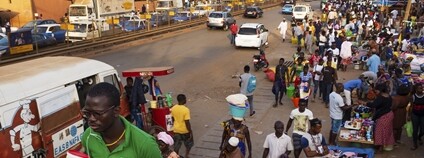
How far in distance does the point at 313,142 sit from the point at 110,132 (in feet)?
15.7

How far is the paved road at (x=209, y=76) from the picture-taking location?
1025 centimetres

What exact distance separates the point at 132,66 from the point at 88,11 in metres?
15.2

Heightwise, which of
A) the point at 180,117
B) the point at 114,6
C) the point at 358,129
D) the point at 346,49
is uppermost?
the point at 114,6

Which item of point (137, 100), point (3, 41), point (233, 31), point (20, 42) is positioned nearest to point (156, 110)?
point (137, 100)

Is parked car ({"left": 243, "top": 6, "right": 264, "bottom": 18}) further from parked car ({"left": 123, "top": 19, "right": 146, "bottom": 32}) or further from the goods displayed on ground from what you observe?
the goods displayed on ground

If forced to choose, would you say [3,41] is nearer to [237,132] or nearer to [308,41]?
[308,41]

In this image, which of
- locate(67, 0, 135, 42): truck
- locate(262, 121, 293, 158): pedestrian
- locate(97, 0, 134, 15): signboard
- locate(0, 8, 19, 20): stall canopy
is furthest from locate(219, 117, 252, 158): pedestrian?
locate(0, 8, 19, 20): stall canopy

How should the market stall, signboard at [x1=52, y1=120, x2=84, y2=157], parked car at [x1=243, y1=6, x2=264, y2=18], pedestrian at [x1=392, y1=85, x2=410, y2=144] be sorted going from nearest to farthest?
signboard at [x1=52, y1=120, x2=84, y2=157] → pedestrian at [x1=392, y1=85, x2=410, y2=144] → the market stall → parked car at [x1=243, y1=6, x2=264, y2=18]

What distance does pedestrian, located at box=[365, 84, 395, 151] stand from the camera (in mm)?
8242

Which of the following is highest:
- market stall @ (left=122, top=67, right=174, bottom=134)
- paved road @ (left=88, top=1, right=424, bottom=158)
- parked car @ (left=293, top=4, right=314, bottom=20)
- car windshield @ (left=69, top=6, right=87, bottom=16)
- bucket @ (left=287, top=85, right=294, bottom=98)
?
car windshield @ (left=69, top=6, right=87, bottom=16)

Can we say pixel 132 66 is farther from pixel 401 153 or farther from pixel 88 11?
pixel 88 11

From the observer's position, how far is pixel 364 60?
16.8 m

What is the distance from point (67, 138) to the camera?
692 centimetres

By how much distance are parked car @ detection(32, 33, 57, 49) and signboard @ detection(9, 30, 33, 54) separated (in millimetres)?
699
